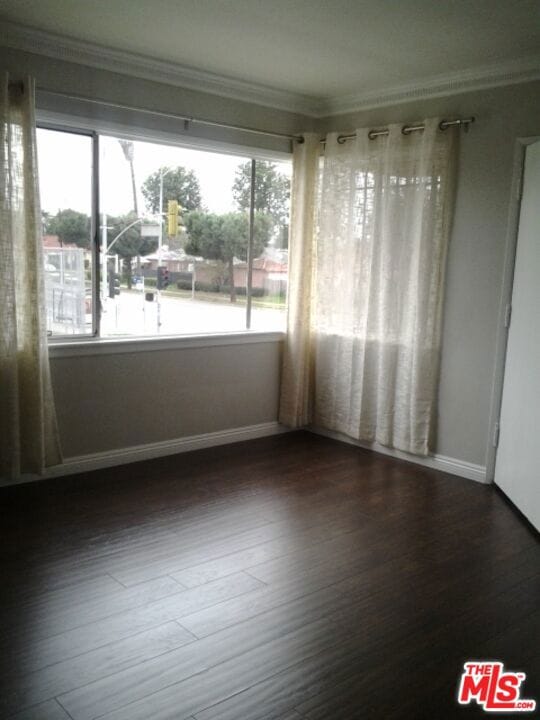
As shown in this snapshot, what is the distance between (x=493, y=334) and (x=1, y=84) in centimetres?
309

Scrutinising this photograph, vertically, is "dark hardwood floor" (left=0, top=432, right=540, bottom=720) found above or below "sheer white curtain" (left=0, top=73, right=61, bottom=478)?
below

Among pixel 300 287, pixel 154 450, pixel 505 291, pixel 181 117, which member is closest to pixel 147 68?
pixel 181 117

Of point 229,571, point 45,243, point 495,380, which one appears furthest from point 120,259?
point 495,380

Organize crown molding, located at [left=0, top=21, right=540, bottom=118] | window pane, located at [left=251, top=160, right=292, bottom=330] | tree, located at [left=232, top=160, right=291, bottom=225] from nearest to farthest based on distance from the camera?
crown molding, located at [left=0, top=21, right=540, bottom=118]
tree, located at [left=232, top=160, right=291, bottom=225]
window pane, located at [left=251, top=160, right=292, bottom=330]

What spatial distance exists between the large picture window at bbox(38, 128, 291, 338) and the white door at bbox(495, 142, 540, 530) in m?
1.91

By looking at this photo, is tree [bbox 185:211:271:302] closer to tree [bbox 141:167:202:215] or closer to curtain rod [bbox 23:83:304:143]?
tree [bbox 141:167:202:215]

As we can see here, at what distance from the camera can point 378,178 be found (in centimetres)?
432

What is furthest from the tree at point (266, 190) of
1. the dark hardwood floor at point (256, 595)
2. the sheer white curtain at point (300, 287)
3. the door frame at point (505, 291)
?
the dark hardwood floor at point (256, 595)

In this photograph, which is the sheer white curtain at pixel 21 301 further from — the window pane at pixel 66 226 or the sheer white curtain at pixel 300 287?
the sheer white curtain at pixel 300 287

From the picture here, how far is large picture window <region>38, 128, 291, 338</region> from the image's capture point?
3.81 m

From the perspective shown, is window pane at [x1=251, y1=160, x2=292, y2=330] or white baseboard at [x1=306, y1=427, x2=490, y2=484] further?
window pane at [x1=251, y1=160, x2=292, y2=330]

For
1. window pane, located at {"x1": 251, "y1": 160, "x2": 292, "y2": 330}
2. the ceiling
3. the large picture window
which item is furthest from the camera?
window pane, located at {"x1": 251, "y1": 160, "x2": 292, "y2": 330}

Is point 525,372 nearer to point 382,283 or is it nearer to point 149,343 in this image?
point 382,283

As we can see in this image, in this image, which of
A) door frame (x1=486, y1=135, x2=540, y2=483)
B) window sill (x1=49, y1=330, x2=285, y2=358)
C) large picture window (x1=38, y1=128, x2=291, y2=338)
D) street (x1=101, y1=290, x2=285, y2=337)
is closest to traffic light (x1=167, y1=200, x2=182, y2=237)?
large picture window (x1=38, y1=128, x2=291, y2=338)
